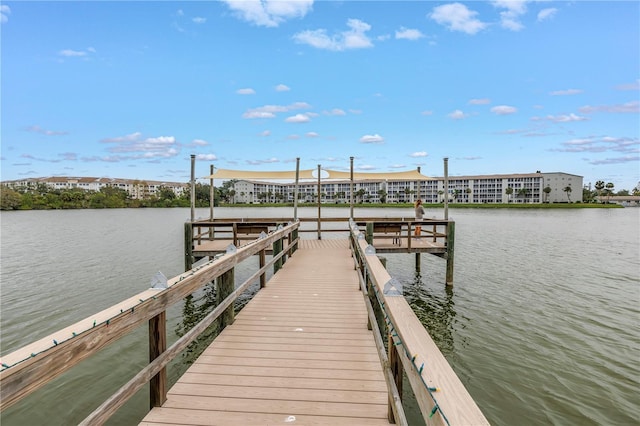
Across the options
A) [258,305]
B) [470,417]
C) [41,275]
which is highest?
[470,417]

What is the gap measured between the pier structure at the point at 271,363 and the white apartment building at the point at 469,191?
9215 cm

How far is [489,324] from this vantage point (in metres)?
8.61

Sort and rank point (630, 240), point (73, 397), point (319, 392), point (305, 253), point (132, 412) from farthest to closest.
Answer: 1. point (630, 240)
2. point (305, 253)
3. point (73, 397)
4. point (132, 412)
5. point (319, 392)

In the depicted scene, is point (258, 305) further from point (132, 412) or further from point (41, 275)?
point (41, 275)

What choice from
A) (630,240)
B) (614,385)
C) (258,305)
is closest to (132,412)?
(258,305)

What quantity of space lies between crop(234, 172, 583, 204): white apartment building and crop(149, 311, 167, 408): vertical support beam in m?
93.9

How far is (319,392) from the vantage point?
308 centimetres

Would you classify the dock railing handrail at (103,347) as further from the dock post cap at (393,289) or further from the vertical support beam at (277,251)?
the vertical support beam at (277,251)

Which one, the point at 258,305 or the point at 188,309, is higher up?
the point at 258,305

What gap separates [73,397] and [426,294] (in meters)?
9.54

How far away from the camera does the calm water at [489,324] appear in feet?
17.5

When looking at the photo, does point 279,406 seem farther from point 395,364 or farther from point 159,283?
point 159,283

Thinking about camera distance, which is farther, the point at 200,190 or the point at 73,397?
the point at 200,190

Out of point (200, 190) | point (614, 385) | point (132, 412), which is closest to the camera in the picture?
point (132, 412)
